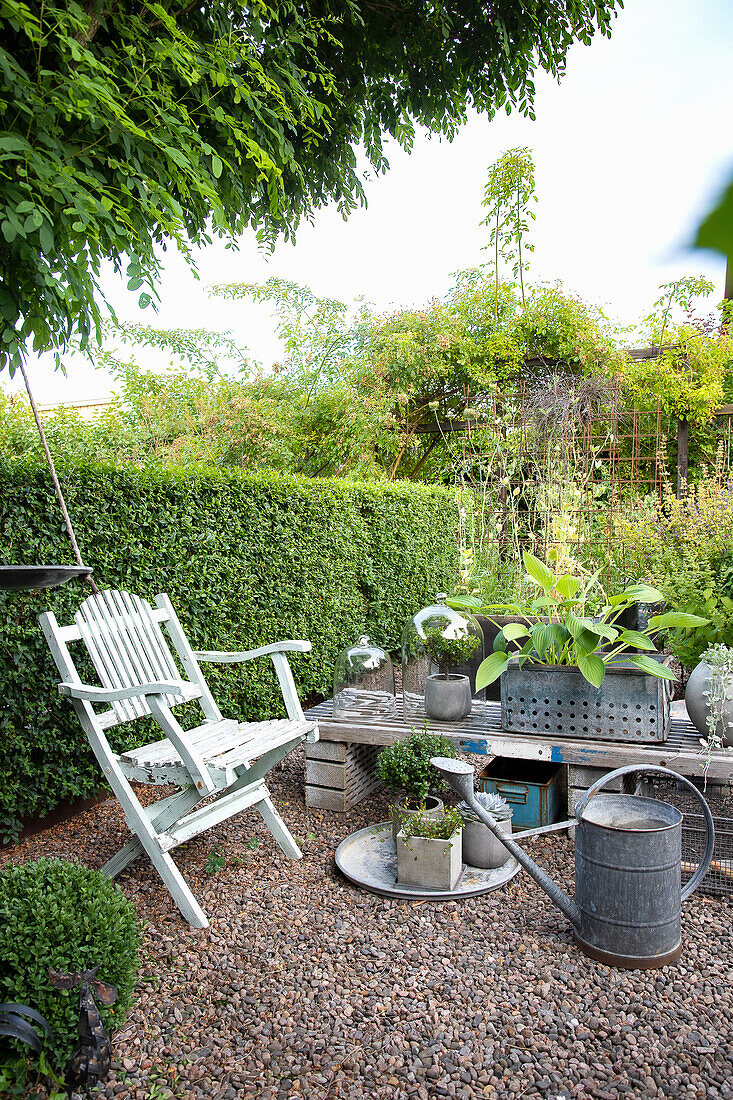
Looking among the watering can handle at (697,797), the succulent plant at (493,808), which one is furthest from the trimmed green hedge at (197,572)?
the watering can handle at (697,797)

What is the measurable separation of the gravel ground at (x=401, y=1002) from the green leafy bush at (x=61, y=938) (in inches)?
8.6

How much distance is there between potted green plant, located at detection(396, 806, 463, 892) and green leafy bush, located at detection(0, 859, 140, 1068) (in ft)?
3.46

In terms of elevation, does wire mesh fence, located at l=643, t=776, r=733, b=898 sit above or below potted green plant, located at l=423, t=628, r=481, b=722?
below

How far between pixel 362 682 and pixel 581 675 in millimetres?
1196

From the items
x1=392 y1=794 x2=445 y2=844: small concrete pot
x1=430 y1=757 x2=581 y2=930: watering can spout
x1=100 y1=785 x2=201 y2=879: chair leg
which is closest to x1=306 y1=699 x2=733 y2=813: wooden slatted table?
x1=392 y1=794 x2=445 y2=844: small concrete pot

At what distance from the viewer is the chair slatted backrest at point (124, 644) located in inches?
113

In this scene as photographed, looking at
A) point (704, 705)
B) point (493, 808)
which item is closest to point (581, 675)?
point (704, 705)

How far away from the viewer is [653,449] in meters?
8.58

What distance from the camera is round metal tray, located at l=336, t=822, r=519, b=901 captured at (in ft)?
8.91

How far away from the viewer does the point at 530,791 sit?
3113 mm

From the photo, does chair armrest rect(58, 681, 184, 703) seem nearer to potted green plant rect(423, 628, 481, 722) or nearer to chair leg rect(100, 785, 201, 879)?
chair leg rect(100, 785, 201, 879)

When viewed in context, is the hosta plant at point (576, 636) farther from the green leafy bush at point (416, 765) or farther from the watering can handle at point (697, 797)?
the watering can handle at point (697, 797)

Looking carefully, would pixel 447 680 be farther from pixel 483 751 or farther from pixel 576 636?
pixel 576 636

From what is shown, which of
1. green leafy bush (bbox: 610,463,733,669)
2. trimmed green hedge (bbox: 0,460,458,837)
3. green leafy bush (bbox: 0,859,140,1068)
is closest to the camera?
green leafy bush (bbox: 0,859,140,1068)
